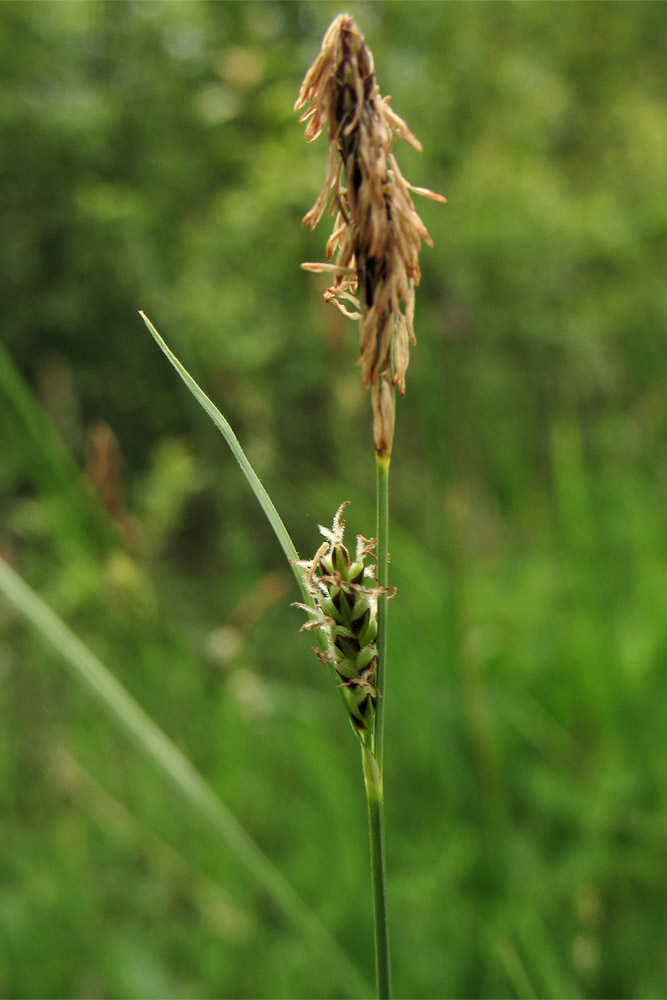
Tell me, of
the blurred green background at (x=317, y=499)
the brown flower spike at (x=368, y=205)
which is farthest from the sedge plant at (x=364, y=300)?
the blurred green background at (x=317, y=499)

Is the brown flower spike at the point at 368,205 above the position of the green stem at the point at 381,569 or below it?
above

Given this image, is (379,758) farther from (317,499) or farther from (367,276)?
(317,499)

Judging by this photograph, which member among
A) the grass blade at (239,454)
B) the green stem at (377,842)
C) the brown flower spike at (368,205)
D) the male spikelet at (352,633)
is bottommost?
the green stem at (377,842)

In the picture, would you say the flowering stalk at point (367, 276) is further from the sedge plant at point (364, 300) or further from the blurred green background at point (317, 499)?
the blurred green background at point (317, 499)

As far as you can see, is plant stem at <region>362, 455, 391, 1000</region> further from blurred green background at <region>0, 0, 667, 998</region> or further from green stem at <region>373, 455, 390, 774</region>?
blurred green background at <region>0, 0, 667, 998</region>

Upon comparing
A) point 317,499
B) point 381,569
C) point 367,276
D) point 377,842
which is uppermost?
point 317,499

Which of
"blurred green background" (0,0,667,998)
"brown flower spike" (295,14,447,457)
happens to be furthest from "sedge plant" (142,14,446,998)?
A: "blurred green background" (0,0,667,998)

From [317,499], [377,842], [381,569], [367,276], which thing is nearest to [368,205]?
[367,276]
